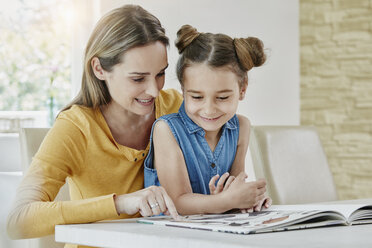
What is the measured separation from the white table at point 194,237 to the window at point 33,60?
270 centimetres

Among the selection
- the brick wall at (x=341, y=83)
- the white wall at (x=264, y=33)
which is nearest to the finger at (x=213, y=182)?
the white wall at (x=264, y=33)

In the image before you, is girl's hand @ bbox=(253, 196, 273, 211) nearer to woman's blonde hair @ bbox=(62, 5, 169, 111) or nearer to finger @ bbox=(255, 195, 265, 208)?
finger @ bbox=(255, 195, 265, 208)

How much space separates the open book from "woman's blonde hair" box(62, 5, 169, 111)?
49cm

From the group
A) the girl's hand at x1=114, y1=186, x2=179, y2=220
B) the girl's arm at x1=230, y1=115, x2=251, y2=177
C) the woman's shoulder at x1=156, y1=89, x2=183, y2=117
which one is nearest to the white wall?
the woman's shoulder at x1=156, y1=89, x2=183, y2=117

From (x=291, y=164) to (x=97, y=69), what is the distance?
3.03 feet

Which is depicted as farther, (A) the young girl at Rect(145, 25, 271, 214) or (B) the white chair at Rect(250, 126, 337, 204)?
(B) the white chair at Rect(250, 126, 337, 204)

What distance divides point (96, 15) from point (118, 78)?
5.74 feet

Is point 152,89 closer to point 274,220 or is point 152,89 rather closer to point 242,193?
point 242,193

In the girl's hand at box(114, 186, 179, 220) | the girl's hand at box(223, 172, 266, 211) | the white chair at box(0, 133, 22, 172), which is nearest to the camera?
the girl's hand at box(114, 186, 179, 220)

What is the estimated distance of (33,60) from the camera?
12.2ft

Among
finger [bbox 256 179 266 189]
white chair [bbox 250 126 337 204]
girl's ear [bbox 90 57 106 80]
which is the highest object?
girl's ear [bbox 90 57 106 80]

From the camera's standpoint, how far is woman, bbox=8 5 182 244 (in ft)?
4.49

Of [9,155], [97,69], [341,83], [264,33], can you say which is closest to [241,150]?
[97,69]

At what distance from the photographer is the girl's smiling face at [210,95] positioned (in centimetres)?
142
